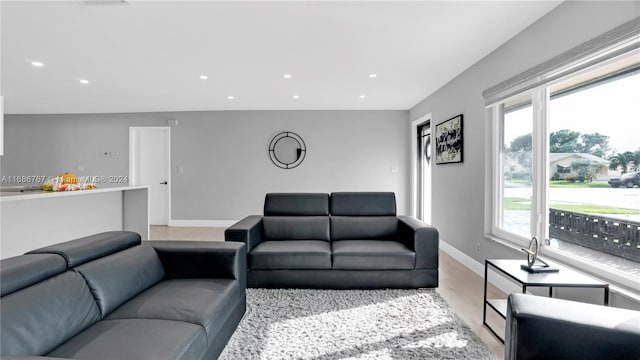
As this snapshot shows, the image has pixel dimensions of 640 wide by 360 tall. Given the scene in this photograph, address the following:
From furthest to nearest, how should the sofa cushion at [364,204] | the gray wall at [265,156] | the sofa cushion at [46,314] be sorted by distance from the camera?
the gray wall at [265,156], the sofa cushion at [364,204], the sofa cushion at [46,314]

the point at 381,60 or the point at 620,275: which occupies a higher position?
the point at 381,60

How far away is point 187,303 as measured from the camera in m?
1.61

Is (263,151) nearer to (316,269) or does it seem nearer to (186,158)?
(186,158)

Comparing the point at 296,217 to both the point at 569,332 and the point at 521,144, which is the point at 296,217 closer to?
the point at 521,144

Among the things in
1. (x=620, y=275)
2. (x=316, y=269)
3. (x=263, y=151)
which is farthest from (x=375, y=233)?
(x=263, y=151)

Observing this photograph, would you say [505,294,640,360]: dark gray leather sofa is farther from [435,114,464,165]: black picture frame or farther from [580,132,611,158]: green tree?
[435,114,464,165]: black picture frame

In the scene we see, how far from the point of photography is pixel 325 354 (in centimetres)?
183

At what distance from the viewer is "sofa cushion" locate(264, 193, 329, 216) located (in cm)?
354

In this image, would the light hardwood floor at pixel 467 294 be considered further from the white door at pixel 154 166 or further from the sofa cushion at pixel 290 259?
the white door at pixel 154 166

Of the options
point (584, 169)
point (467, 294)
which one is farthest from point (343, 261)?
point (584, 169)

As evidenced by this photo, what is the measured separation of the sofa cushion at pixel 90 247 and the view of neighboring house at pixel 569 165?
313 cm

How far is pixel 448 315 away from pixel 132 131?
652 cm

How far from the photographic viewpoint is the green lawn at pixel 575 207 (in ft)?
6.24

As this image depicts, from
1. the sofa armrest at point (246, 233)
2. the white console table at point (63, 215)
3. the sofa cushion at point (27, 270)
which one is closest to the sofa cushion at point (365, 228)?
the sofa armrest at point (246, 233)
